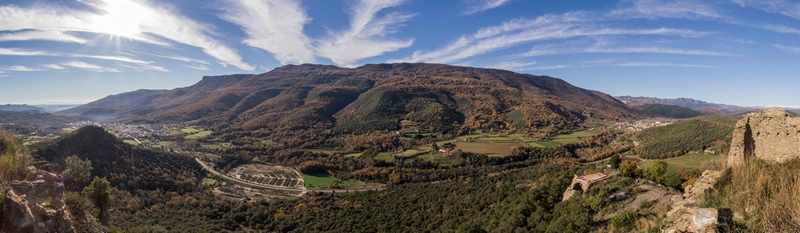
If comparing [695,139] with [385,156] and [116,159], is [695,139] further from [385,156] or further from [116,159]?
[116,159]

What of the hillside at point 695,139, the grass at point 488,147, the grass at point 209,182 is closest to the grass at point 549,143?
the grass at point 488,147

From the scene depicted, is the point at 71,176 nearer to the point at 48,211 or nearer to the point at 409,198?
the point at 48,211

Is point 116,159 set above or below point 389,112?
below

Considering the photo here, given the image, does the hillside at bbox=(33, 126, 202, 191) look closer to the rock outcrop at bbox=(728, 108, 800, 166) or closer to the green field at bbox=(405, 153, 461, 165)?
the green field at bbox=(405, 153, 461, 165)

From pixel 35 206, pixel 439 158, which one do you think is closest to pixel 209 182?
pixel 439 158

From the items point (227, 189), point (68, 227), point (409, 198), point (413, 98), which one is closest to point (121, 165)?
point (227, 189)

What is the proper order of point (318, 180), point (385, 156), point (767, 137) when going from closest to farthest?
point (767, 137)
point (318, 180)
point (385, 156)
